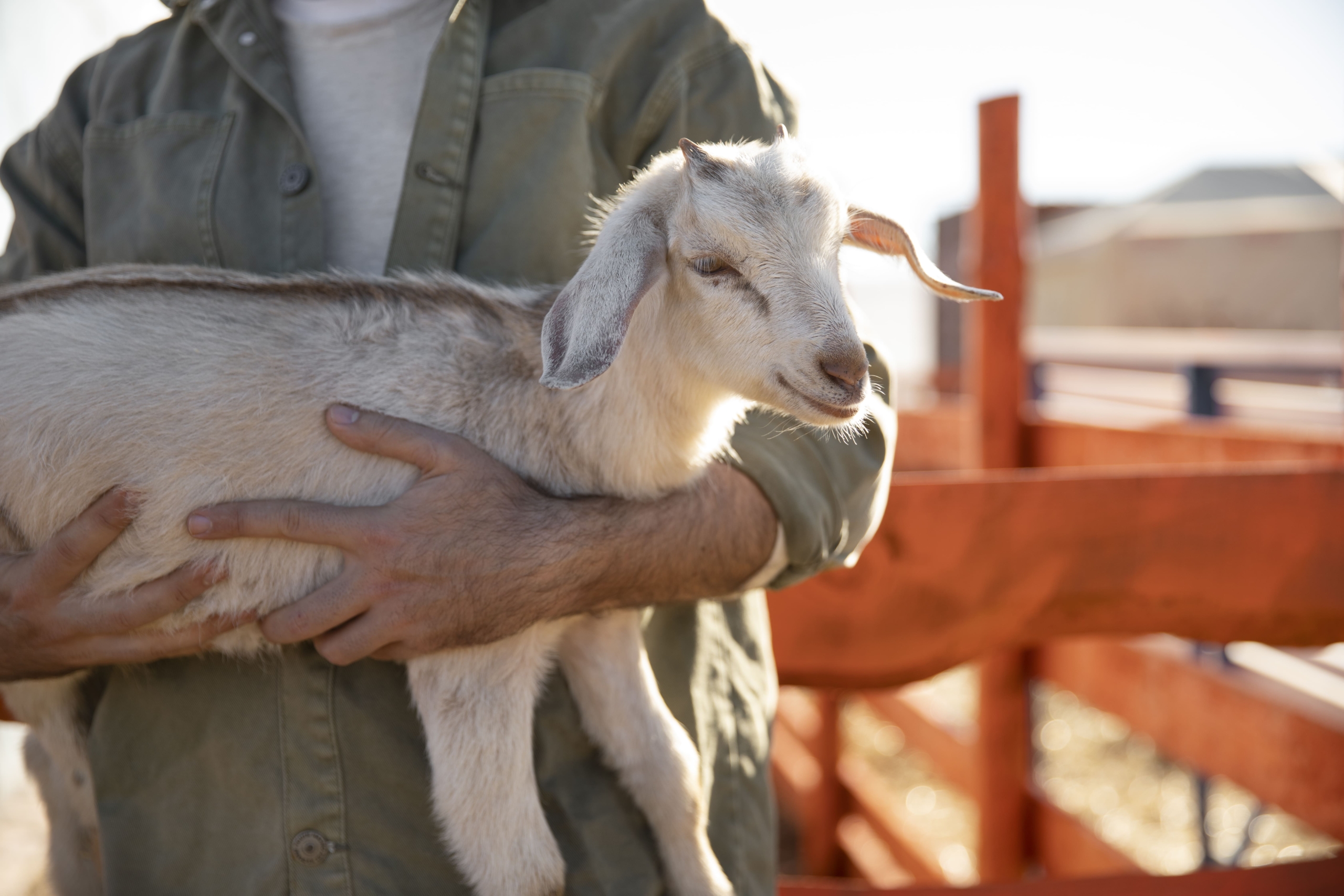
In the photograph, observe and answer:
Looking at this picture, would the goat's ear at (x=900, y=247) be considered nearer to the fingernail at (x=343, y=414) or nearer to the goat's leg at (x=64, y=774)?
the fingernail at (x=343, y=414)

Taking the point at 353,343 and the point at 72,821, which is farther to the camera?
the point at 72,821

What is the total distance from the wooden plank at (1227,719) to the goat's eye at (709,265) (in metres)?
1.28

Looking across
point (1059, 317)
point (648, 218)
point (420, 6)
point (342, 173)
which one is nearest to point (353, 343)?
point (342, 173)

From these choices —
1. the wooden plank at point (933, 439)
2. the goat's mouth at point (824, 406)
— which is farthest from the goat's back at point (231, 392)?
the wooden plank at point (933, 439)

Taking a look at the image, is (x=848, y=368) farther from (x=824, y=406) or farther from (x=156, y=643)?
(x=156, y=643)

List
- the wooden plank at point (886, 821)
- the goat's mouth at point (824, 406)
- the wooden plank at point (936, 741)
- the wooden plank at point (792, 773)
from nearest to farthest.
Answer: the goat's mouth at point (824, 406) < the wooden plank at point (936, 741) < the wooden plank at point (886, 821) < the wooden plank at point (792, 773)

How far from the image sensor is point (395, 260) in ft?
5.87

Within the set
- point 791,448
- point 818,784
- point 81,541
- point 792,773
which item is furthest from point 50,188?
point 792,773

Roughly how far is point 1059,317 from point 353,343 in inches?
599

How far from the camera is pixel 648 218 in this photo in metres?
1.54

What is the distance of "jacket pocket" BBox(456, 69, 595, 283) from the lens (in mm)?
1740

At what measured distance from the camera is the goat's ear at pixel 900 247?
1629mm

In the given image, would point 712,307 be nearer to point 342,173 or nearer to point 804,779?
point 342,173

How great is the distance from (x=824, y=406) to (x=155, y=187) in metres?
1.34
